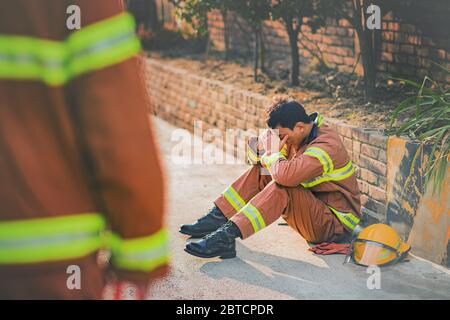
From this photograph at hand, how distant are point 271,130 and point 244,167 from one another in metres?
2.34

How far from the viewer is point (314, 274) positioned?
199 inches

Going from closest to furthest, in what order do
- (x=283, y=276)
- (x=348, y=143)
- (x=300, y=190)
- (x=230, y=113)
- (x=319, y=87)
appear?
(x=283, y=276), (x=300, y=190), (x=348, y=143), (x=319, y=87), (x=230, y=113)

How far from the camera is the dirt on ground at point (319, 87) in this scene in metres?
6.63

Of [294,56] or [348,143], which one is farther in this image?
[294,56]

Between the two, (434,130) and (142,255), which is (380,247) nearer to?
(434,130)

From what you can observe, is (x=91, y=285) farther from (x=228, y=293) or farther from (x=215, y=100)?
(x=215, y=100)

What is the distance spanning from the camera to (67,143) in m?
1.85

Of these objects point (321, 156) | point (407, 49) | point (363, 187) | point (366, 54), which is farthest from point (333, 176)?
point (407, 49)

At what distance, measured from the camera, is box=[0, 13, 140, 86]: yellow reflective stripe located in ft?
5.95

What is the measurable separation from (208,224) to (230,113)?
298 centimetres

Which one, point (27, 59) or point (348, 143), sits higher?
point (27, 59)

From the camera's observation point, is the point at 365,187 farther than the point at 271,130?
Yes

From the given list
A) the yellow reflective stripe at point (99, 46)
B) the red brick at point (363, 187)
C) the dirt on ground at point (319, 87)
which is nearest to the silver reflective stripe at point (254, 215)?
the red brick at point (363, 187)

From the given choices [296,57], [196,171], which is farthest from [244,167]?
[296,57]
